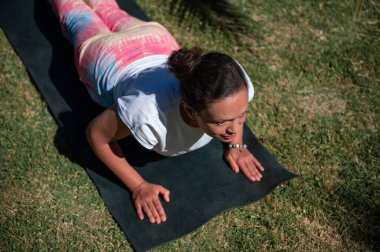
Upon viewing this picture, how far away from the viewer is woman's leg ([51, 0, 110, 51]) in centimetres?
382

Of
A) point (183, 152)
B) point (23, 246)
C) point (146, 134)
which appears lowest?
point (23, 246)

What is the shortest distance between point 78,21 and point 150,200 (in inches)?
65.1

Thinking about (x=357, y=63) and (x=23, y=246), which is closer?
(x=23, y=246)

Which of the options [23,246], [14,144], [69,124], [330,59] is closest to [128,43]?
[69,124]

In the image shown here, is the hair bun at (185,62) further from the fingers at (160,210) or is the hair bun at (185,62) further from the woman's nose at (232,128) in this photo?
the fingers at (160,210)

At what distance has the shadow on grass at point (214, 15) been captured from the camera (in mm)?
4578

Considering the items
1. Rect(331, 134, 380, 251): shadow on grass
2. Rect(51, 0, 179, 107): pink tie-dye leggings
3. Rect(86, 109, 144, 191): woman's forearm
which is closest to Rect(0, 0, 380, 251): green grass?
Rect(331, 134, 380, 251): shadow on grass

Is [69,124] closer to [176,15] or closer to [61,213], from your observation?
[61,213]

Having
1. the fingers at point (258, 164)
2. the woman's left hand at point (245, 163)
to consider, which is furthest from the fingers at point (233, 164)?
the fingers at point (258, 164)

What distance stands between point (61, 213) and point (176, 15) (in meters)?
2.38

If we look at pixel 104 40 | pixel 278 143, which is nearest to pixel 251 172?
pixel 278 143

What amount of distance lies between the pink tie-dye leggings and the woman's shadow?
7.5 inches

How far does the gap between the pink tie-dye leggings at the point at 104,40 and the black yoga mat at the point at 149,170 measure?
0.26m

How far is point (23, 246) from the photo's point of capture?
307 centimetres
